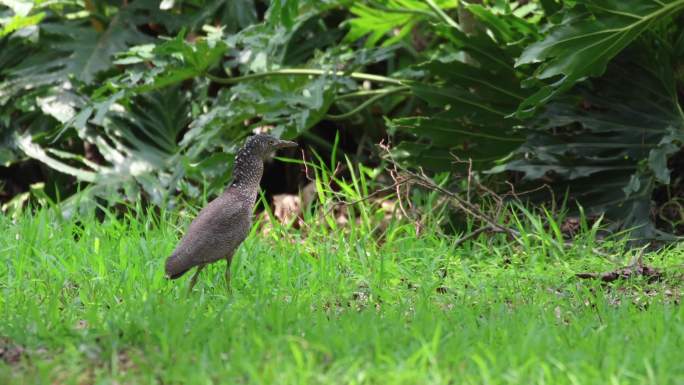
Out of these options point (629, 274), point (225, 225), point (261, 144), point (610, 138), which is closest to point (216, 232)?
point (225, 225)

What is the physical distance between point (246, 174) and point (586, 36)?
1.92 metres

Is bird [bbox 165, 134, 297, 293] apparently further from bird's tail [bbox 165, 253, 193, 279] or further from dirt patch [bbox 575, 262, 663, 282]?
dirt patch [bbox 575, 262, 663, 282]

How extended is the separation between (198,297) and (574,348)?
159 centimetres

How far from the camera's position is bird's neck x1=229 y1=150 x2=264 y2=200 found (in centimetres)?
443

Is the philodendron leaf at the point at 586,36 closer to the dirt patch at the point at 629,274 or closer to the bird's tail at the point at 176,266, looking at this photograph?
the dirt patch at the point at 629,274

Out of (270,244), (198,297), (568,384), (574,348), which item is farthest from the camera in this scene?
(270,244)

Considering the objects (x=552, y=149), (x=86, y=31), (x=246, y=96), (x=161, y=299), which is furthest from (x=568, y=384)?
(x=86, y=31)

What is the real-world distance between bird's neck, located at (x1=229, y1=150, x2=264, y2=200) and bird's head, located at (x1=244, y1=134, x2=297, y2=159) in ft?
0.13

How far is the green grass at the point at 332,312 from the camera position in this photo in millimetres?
3102

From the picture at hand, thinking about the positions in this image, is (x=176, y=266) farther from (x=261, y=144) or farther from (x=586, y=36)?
(x=586, y=36)

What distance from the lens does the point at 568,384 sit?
301 cm

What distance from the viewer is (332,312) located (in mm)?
4059

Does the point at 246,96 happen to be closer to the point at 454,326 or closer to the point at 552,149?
the point at 552,149

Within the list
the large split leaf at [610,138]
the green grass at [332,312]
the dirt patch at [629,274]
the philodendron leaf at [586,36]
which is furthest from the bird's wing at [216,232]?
the large split leaf at [610,138]
